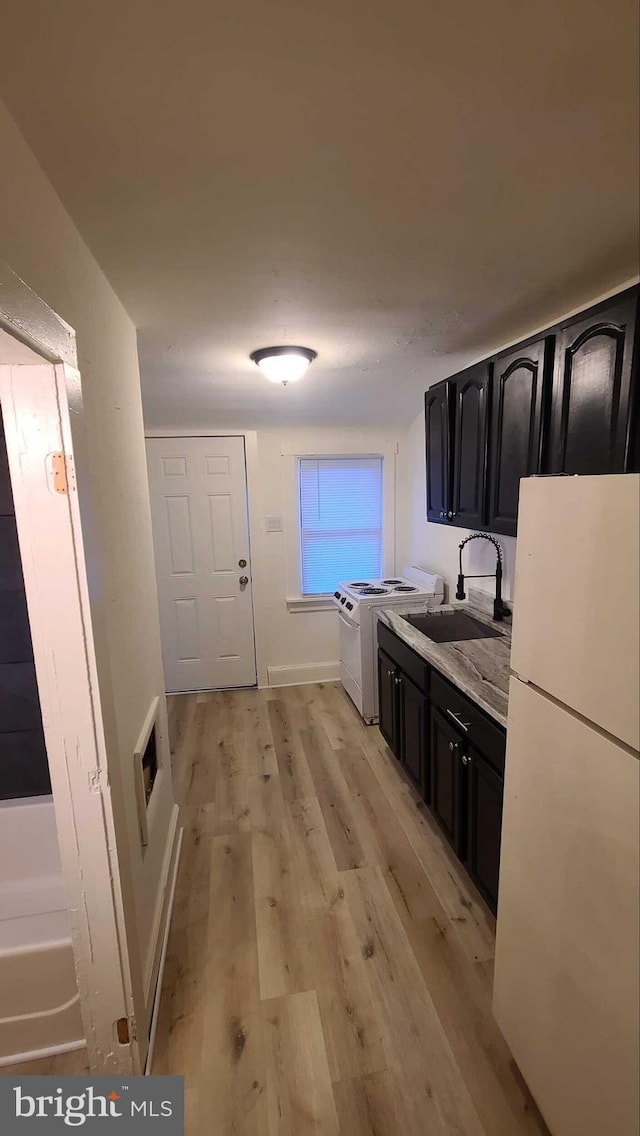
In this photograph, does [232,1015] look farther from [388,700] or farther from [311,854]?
[388,700]

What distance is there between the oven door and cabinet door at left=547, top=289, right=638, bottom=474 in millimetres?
1823

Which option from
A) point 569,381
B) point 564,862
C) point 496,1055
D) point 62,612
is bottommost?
point 496,1055

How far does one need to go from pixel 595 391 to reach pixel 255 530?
250 centimetres

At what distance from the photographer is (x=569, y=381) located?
1548 millimetres

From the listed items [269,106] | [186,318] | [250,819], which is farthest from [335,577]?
[269,106]

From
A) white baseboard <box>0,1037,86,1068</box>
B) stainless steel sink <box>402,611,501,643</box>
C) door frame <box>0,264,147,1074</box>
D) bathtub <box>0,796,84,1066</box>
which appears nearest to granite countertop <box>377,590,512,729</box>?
stainless steel sink <box>402,611,501,643</box>

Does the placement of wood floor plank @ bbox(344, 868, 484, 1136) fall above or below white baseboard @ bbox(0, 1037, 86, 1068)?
below

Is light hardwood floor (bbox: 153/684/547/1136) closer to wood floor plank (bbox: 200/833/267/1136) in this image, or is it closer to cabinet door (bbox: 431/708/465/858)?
wood floor plank (bbox: 200/833/267/1136)

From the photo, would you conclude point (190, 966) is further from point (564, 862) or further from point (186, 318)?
point (186, 318)

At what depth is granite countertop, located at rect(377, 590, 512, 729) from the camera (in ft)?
5.30

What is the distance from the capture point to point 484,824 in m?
1.69

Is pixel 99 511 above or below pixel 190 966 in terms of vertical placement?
above

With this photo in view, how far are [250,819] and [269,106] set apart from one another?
8.43 ft

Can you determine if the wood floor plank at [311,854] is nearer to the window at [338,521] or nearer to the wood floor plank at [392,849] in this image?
the wood floor plank at [392,849]
